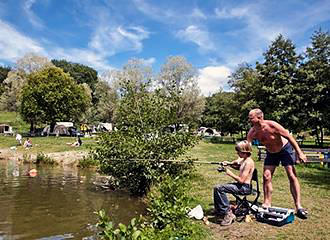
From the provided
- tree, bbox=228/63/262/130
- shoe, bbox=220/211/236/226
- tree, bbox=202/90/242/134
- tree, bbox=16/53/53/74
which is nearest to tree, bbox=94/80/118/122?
tree, bbox=16/53/53/74

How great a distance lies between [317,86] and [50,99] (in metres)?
31.2

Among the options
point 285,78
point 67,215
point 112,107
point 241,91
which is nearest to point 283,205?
point 67,215

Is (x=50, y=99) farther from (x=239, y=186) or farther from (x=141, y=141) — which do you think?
(x=239, y=186)

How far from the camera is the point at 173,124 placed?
40.1 feet

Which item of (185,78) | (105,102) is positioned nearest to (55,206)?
(185,78)

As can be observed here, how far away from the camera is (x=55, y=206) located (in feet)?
36.1

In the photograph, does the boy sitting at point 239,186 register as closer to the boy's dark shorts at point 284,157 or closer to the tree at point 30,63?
the boy's dark shorts at point 284,157

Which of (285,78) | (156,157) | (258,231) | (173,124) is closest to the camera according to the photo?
(258,231)

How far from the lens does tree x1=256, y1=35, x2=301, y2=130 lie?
28.8m

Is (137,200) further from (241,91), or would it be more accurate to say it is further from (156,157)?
(241,91)

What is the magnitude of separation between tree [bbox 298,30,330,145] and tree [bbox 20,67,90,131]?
95.7 feet

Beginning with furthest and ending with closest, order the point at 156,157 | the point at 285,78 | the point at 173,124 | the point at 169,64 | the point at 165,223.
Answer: the point at 169,64 < the point at 285,78 < the point at 173,124 < the point at 156,157 < the point at 165,223

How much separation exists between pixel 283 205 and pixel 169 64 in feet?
143

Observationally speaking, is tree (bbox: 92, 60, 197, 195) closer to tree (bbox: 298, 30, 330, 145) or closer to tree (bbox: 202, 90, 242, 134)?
tree (bbox: 298, 30, 330, 145)
